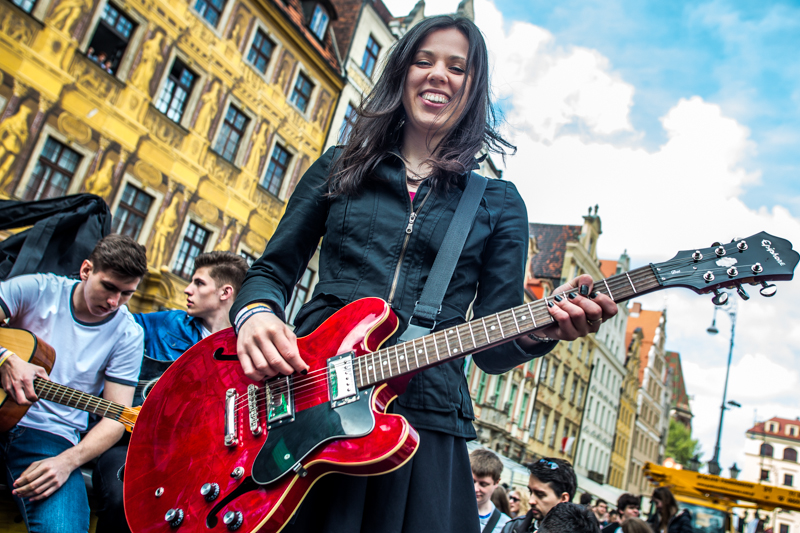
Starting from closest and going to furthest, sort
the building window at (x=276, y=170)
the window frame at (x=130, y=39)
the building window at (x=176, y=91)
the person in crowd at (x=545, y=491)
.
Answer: the person in crowd at (x=545, y=491), the window frame at (x=130, y=39), the building window at (x=176, y=91), the building window at (x=276, y=170)

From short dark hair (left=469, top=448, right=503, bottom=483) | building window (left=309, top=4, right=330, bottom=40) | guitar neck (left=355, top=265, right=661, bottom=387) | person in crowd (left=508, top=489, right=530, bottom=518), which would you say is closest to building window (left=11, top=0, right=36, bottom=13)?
building window (left=309, top=4, right=330, bottom=40)

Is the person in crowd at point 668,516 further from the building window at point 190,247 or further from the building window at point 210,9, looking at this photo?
the building window at point 210,9

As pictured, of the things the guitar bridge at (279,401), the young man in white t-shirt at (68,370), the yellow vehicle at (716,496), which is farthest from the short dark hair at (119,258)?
the yellow vehicle at (716,496)

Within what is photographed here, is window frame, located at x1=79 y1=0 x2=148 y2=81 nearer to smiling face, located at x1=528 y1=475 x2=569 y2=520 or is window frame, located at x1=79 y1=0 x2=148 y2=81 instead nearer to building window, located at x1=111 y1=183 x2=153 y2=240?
building window, located at x1=111 y1=183 x2=153 y2=240

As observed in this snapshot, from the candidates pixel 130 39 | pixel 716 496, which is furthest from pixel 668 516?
pixel 130 39

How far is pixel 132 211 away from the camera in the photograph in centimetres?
1466

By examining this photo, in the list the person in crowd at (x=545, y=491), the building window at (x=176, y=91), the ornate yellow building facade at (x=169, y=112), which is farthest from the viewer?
the building window at (x=176, y=91)

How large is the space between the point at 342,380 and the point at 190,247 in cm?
1591

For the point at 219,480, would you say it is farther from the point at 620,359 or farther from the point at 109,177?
the point at 620,359

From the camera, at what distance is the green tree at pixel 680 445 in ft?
213

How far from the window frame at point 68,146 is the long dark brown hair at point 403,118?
11.9 metres

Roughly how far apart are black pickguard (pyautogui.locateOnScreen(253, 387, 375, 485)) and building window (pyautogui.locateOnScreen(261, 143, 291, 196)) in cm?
1791

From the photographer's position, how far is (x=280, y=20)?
18391 mm

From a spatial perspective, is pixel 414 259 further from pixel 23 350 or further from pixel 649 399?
pixel 649 399
